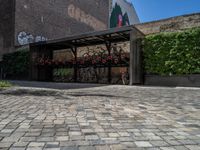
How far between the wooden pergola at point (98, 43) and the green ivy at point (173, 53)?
511 millimetres

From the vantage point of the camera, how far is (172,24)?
11609mm

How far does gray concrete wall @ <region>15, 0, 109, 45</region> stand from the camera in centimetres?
2097

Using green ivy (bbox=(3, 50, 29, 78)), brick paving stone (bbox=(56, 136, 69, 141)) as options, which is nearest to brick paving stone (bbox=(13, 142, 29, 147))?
brick paving stone (bbox=(56, 136, 69, 141))

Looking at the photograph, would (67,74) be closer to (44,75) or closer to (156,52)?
(44,75)

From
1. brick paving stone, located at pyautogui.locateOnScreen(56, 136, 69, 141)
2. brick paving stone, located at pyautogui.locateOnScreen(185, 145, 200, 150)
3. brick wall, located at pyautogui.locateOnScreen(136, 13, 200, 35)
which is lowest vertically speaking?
brick paving stone, located at pyautogui.locateOnScreen(185, 145, 200, 150)

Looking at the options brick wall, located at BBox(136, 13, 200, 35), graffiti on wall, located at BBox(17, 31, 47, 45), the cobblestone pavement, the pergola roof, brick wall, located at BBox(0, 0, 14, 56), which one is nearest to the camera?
the cobblestone pavement

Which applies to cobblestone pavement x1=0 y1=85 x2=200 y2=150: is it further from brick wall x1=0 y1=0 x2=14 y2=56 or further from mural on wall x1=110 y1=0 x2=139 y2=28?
mural on wall x1=110 y1=0 x2=139 y2=28

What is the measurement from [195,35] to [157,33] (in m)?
1.90

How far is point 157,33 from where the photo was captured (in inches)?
450

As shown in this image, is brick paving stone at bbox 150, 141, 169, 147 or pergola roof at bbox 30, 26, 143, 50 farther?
pergola roof at bbox 30, 26, 143, 50

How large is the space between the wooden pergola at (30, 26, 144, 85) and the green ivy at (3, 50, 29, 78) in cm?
104

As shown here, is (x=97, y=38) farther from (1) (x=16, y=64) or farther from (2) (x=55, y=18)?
(2) (x=55, y=18)

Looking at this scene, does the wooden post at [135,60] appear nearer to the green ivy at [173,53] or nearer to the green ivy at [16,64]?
the green ivy at [173,53]

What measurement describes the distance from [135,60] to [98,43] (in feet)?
12.4
